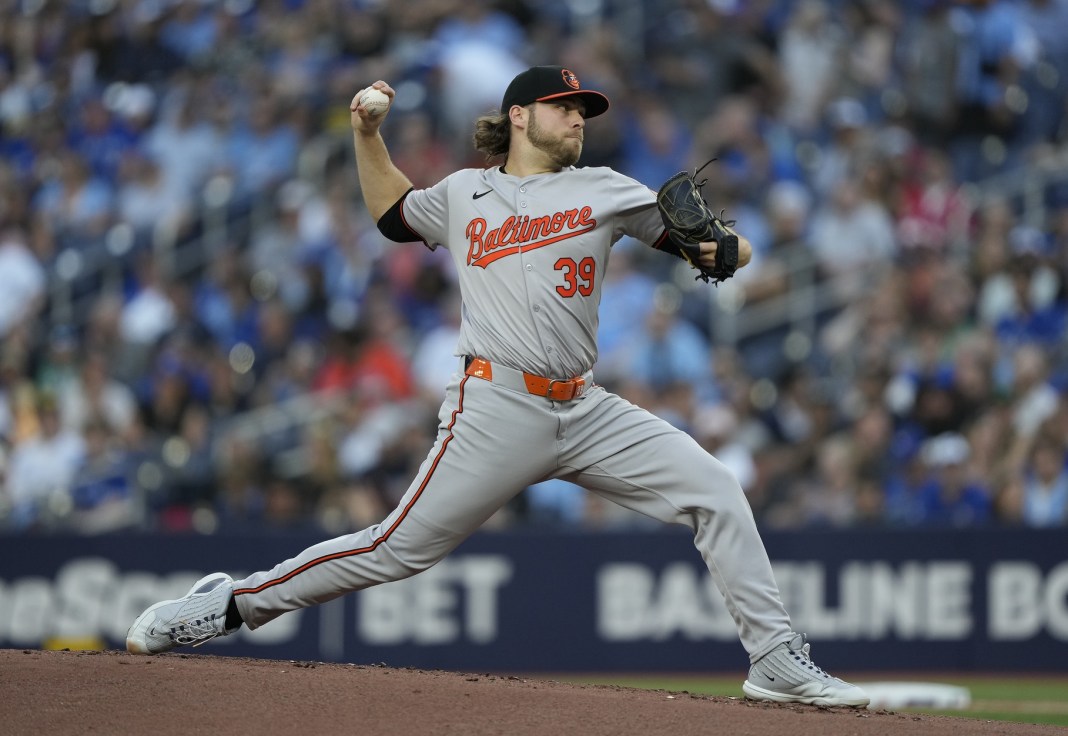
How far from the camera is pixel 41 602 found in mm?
10297

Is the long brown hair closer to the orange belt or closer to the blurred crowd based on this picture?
the orange belt

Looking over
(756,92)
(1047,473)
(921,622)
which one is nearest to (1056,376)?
(1047,473)

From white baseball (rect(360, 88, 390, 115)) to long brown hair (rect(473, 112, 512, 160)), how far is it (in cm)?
34

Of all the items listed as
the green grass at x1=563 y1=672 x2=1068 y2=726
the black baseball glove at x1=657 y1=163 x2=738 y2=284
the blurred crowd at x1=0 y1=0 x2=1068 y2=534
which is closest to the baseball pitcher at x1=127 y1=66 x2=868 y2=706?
the black baseball glove at x1=657 y1=163 x2=738 y2=284

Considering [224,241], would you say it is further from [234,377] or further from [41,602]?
[41,602]

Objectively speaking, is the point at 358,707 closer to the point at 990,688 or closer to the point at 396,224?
the point at 396,224

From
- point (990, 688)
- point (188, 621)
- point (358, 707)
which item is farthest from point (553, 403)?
point (990, 688)

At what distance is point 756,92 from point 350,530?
4981 millimetres

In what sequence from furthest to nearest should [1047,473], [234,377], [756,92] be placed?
[756,92]
[234,377]
[1047,473]

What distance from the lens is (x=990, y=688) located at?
376 inches

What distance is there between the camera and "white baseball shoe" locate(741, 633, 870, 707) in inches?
193

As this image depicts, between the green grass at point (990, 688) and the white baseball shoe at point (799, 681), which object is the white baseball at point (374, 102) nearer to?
the white baseball shoe at point (799, 681)

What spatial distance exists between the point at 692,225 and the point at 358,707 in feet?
5.96

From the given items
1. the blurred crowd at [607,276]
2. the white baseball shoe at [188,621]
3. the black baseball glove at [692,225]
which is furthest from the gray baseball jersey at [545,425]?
the blurred crowd at [607,276]
